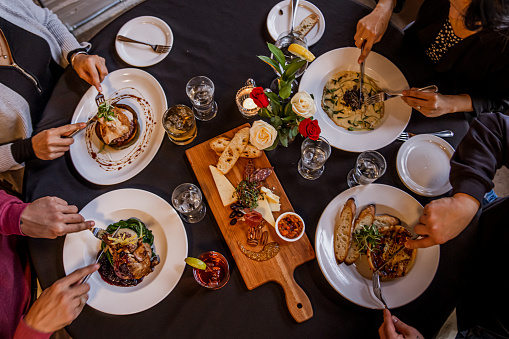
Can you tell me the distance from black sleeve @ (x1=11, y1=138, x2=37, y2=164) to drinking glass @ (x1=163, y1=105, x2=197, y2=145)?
26.2 inches

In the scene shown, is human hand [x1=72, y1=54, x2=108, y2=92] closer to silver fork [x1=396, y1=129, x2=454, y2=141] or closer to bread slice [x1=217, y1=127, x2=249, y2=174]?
bread slice [x1=217, y1=127, x2=249, y2=174]

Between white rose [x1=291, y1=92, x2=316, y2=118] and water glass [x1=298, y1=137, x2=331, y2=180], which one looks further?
water glass [x1=298, y1=137, x2=331, y2=180]

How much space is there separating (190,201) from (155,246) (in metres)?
0.27

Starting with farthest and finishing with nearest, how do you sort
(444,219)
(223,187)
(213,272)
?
1. (223,187)
2. (213,272)
3. (444,219)

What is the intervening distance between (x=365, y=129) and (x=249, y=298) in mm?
1009

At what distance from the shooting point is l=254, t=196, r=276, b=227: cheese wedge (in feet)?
4.65

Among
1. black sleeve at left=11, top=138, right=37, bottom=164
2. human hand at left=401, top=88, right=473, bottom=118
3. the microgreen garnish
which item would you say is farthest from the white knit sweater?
human hand at left=401, top=88, right=473, bottom=118

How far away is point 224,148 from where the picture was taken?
1.50 meters

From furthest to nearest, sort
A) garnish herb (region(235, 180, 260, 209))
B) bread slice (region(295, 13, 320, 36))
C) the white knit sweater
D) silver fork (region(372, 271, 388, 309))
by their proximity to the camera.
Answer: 1. bread slice (region(295, 13, 320, 36))
2. the white knit sweater
3. garnish herb (region(235, 180, 260, 209))
4. silver fork (region(372, 271, 388, 309))

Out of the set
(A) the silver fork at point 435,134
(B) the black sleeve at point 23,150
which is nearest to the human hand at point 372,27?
(A) the silver fork at point 435,134

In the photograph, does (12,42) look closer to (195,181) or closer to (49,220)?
(49,220)

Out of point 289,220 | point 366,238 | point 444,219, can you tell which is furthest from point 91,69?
point 444,219

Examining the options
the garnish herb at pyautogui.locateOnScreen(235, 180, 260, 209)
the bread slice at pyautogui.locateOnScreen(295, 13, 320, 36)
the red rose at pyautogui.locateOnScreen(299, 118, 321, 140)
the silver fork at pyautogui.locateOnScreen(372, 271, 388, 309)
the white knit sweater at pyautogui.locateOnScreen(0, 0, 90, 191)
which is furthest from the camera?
the bread slice at pyautogui.locateOnScreen(295, 13, 320, 36)

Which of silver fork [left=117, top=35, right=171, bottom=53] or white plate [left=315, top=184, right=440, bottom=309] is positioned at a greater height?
silver fork [left=117, top=35, right=171, bottom=53]
